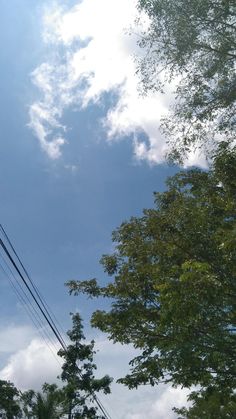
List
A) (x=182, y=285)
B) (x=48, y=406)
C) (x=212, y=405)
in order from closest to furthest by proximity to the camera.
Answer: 1. (x=182, y=285)
2. (x=212, y=405)
3. (x=48, y=406)

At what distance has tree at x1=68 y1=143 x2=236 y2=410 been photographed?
927cm

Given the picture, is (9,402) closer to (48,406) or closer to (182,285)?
(48,406)

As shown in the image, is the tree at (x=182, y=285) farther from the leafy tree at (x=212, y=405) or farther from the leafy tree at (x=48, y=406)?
the leafy tree at (x=48, y=406)

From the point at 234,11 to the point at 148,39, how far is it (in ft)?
8.88

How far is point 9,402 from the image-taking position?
41.9m

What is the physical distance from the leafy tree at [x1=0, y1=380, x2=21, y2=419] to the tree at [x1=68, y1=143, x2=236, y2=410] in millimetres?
32698

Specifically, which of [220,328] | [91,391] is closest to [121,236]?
[220,328]

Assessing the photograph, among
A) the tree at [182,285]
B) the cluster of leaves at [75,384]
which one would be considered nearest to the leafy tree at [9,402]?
the cluster of leaves at [75,384]

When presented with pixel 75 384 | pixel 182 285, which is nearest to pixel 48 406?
pixel 75 384

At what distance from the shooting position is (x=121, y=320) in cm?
1231

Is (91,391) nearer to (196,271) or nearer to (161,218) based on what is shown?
(161,218)

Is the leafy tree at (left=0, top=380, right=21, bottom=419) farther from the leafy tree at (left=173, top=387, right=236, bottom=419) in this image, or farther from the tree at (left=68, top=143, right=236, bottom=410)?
the tree at (left=68, top=143, right=236, bottom=410)

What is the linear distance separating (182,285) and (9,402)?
3899 cm

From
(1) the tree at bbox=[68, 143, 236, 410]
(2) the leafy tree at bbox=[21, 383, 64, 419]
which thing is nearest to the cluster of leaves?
(2) the leafy tree at bbox=[21, 383, 64, 419]
